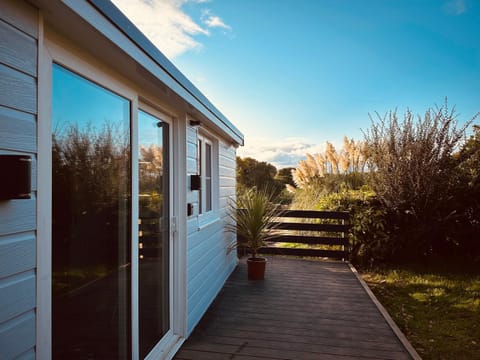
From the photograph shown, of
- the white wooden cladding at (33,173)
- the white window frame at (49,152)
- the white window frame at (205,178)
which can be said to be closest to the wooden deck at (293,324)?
the white window frame at (49,152)

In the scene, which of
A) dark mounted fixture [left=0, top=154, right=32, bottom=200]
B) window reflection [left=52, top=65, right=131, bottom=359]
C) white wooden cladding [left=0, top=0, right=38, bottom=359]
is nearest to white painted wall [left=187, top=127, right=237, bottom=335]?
window reflection [left=52, top=65, right=131, bottom=359]

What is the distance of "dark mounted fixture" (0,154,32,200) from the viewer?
0.94 m

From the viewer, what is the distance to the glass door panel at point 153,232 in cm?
→ 217

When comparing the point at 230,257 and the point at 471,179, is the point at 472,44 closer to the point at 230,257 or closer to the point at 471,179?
the point at 471,179

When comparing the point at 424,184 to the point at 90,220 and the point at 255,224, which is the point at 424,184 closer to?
the point at 255,224

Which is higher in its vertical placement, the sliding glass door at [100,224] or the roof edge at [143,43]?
the roof edge at [143,43]

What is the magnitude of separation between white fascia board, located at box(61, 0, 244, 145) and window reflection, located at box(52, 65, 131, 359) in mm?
262

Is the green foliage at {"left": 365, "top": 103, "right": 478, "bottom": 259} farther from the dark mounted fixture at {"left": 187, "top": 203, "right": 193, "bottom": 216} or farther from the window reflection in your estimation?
the window reflection

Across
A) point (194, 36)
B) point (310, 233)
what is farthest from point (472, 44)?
point (194, 36)

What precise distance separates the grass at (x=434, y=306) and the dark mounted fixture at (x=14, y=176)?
314cm

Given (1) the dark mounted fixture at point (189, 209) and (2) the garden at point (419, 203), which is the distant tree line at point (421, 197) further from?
(1) the dark mounted fixture at point (189, 209)

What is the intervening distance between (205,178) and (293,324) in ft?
6.25

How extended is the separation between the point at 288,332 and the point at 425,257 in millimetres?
3790

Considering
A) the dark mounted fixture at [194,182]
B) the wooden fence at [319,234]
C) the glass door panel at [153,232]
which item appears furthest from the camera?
the wooden fence at [319,234]
